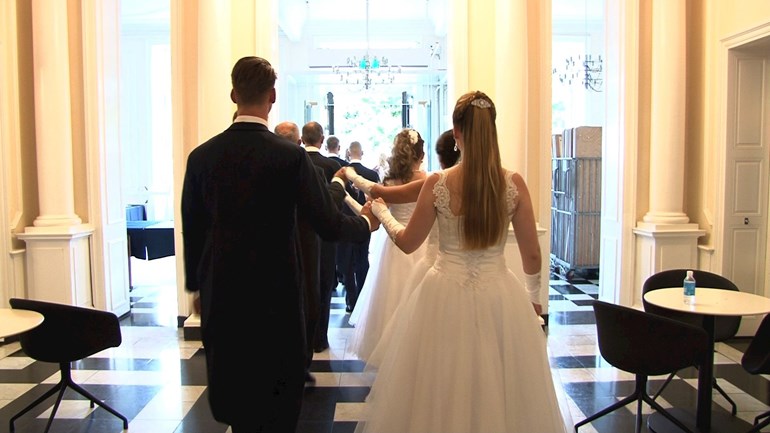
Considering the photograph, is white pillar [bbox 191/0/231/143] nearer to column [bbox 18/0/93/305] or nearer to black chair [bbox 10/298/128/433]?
column [bbox 18/0/93/305]

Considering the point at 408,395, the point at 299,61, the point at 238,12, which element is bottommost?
the point at 408,395

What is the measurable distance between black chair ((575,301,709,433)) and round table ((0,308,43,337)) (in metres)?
2.77

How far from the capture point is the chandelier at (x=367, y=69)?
1100cm

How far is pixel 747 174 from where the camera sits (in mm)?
5180

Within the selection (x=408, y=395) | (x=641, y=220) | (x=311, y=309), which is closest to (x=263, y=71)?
(x=408, y=395)

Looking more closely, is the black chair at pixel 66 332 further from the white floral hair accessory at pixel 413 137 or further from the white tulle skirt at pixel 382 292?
the white floral hair accessory at pixel 413 137

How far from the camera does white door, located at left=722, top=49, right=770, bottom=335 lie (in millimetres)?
5086

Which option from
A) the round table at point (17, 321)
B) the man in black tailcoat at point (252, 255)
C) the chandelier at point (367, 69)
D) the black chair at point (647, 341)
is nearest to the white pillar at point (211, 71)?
the round table at point (17, 321)

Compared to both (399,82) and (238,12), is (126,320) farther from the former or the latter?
(399,82)

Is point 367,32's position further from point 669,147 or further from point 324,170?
point 324,170

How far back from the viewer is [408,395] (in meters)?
2.56

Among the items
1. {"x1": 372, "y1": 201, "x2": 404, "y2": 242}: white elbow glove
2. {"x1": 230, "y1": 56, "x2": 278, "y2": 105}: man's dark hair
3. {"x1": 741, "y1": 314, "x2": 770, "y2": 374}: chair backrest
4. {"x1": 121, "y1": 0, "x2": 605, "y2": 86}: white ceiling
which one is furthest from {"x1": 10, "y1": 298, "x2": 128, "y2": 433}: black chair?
{"x1": 121, "y1": 0, "x2": 605, "y2": 86}: white ceiling

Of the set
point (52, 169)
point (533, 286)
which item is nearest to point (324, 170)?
point (533, 286)

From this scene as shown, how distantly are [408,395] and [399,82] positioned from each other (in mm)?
11573
